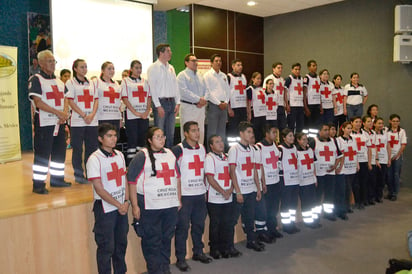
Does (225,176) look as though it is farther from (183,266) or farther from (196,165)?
(183,266)

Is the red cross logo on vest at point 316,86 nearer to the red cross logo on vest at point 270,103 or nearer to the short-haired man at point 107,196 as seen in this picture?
the red cross logo on vest at point 270,103

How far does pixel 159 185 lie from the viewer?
3211 mm

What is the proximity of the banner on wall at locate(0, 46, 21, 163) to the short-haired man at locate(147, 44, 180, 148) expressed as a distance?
218 cm

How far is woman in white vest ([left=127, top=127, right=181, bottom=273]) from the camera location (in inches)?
125

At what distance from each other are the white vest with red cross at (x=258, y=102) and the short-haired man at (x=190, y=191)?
1767 millimetres

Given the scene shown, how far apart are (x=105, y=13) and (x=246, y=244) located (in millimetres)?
4373

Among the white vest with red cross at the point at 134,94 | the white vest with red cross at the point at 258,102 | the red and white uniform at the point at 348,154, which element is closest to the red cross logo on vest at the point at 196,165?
the white vest with red cross at the point at 134,94

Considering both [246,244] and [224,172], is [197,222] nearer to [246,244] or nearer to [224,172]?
[224,172]

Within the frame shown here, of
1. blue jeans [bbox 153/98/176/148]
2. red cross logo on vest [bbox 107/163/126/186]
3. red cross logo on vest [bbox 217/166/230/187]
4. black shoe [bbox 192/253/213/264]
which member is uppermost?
blue jeans [bbox 153/98/176/148]

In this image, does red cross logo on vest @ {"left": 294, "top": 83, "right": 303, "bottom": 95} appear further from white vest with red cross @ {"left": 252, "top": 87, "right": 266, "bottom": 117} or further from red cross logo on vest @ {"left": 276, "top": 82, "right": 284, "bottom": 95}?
white vest with red cross @ {"left": 252, "top": 87, "right": 266, "bottom": 117}

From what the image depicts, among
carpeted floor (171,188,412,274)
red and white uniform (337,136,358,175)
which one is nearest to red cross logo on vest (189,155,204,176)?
carpeted floor (171,188,412,274)

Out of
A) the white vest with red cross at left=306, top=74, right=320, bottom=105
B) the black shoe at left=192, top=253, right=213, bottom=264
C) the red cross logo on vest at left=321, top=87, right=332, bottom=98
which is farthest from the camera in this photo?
the red cross logo on vest at left=321, top=87, right=332, bottom=98

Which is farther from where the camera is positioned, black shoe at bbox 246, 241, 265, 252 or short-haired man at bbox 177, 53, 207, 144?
short-haired man at bbox 177, 53, 207, 144

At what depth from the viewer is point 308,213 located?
4781 mm
